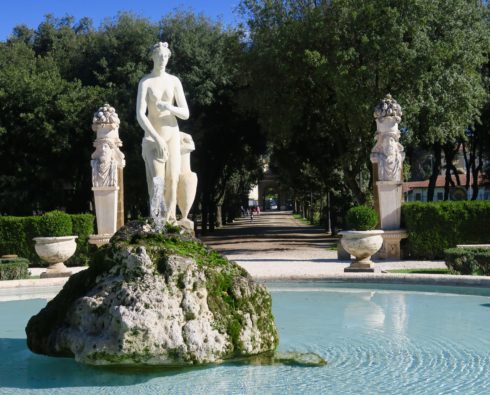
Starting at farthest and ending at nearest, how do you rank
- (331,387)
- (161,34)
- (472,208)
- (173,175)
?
(161,34) → (472,208) → (173,175) → (331,387)

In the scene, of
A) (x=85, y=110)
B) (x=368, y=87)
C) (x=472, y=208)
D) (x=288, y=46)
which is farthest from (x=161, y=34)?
(x=472, y=208)

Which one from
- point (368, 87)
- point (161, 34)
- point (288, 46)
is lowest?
point (368, 87)

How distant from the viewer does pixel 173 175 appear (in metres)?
12.7

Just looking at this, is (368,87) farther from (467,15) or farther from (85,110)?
(85,110)

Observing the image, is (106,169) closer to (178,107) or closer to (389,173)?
(178,107)

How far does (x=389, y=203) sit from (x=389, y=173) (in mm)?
812

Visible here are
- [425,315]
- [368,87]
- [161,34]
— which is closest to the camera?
[425,315]

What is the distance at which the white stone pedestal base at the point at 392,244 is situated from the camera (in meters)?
17.2

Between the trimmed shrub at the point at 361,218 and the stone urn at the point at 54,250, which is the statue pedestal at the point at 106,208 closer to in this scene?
the stone urn at the point at 54,250

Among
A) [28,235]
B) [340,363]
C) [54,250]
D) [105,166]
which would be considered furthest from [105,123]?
[340,363]

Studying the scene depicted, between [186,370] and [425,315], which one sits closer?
[186,370]

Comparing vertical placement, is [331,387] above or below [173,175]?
below

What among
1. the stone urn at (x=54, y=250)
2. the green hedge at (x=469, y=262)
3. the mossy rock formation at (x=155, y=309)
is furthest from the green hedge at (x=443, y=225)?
the mossy rock formation at (x=155, y=309)

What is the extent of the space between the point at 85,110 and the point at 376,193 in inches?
564
